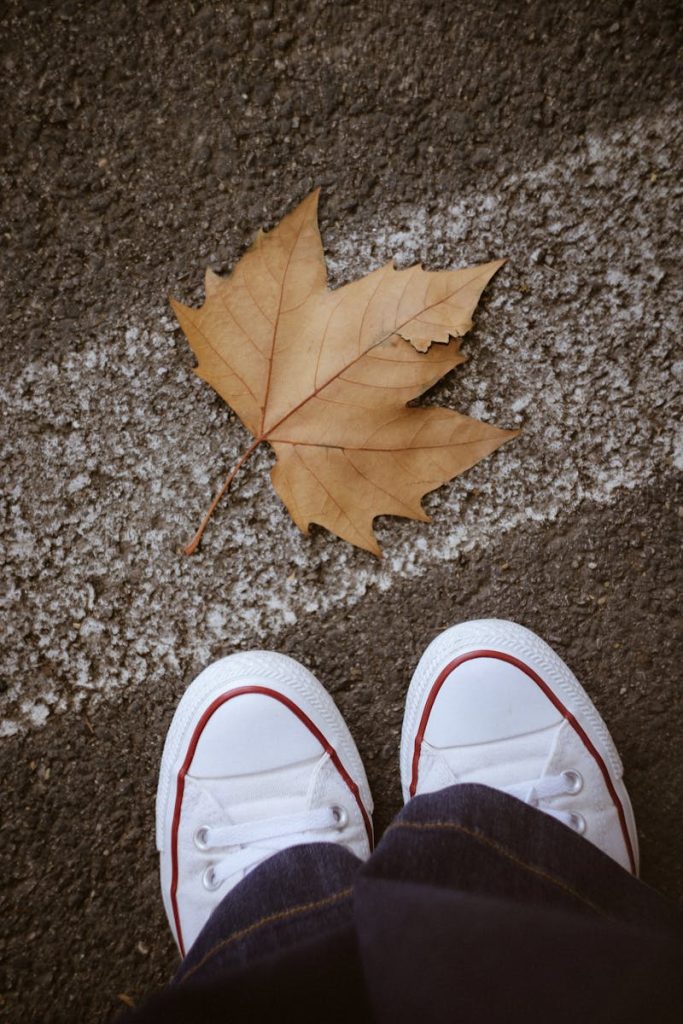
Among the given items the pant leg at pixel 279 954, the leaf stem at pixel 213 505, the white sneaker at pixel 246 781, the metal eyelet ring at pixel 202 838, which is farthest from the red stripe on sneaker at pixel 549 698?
the leaf stem at pixel 213 505

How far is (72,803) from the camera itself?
121 centimetres

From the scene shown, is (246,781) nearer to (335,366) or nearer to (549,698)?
(549,698)

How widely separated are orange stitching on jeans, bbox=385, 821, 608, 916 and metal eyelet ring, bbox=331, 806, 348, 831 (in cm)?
21

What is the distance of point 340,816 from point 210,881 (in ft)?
0.86

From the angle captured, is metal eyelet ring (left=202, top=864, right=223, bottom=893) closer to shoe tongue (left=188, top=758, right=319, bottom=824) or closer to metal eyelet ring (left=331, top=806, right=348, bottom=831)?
shoe tongue (left=188, top=758, right=319, bottom=824)

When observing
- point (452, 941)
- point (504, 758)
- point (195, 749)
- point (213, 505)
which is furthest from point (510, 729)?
point (213, 505)

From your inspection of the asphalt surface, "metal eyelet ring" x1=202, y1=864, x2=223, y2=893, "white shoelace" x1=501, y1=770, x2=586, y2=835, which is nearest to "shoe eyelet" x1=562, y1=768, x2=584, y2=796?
"white shoelace" x1=501, y1=770, x2=586, y2=835

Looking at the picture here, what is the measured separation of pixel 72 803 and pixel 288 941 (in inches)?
20.1

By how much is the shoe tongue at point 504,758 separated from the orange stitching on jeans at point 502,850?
0.22 metres

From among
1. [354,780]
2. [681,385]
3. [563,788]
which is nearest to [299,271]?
[681,385]

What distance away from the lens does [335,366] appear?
106 cm

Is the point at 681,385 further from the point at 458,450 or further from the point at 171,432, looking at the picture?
the point at 171,432

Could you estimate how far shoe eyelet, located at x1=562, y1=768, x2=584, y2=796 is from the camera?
3.85ft

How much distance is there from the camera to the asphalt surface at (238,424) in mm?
1180
